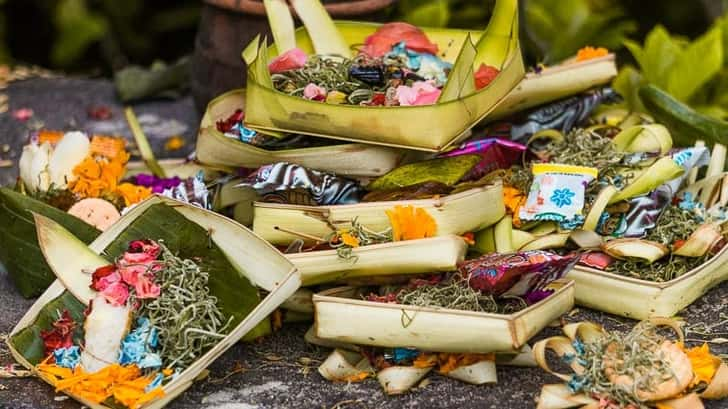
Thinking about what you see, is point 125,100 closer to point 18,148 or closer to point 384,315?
point 18,148

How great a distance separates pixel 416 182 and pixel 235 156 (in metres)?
0.48

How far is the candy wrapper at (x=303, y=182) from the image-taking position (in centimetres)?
256

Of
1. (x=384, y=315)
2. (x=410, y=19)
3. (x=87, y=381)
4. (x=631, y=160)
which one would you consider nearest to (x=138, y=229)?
(x=87, y=381)

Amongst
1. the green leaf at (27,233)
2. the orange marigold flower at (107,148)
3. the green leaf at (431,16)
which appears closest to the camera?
the green leaf at (27,233)

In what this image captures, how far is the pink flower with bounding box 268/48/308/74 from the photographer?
2809mm

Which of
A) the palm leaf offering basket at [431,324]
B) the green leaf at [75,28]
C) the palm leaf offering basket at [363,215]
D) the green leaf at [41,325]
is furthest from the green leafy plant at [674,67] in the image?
the green leaf at [75,28]

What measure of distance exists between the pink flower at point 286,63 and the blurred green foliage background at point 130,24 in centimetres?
184

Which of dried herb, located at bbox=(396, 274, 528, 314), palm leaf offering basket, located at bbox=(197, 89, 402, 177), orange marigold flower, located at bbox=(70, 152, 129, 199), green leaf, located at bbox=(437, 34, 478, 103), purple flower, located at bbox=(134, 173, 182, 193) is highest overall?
green leaf, located at bbox=(437, 34, 478, 103)

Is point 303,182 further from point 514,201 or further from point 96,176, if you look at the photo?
point 96,176

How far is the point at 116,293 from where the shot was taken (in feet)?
7.32

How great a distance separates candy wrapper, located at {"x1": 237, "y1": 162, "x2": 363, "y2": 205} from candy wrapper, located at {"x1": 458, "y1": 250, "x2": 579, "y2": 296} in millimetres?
425

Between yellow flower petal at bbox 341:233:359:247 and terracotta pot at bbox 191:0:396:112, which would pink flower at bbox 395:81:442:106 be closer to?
yellow flower petal at bbox 341:233:359:247

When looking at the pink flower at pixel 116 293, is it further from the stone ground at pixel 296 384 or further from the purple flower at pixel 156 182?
the purple flower at pixel 156 182

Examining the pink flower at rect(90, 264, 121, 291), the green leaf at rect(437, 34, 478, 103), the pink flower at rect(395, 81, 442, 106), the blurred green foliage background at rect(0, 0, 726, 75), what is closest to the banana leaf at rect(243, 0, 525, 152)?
the green leaf at rect(437, 34, 478, 103)
